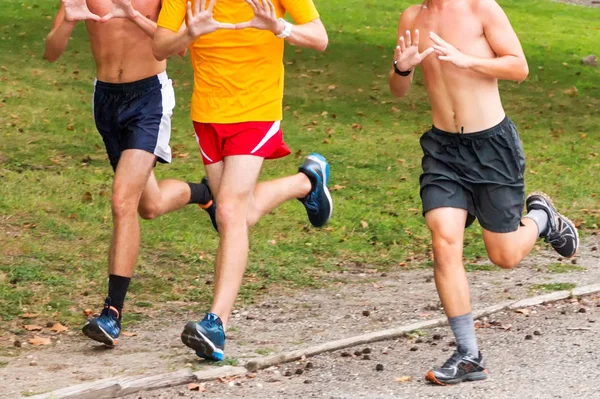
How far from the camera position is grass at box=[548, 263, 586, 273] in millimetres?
8836

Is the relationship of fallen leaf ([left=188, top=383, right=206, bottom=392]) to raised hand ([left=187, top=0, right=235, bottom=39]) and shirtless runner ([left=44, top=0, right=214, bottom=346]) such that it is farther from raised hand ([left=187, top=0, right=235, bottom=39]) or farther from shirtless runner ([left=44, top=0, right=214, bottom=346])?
raised hand ([left=187, top=0, right=235, bottom=39])

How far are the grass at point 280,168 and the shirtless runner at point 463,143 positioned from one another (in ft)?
7.83

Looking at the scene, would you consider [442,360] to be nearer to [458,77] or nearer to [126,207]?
[458,77]

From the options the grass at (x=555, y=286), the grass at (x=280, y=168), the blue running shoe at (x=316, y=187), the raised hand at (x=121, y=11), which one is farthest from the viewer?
the grass at (x=280, y=168)

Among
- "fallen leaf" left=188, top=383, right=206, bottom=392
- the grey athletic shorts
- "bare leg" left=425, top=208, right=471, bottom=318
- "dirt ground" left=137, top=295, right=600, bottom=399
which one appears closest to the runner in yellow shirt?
"fallen leaf" left=188, top=383, right=206, bottom=392

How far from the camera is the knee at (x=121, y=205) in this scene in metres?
6.80

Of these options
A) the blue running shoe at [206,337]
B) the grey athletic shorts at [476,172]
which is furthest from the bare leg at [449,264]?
the blue running shoe at [206,337]

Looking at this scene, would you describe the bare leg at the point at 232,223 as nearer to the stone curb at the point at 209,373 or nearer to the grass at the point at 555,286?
the stone curb at the point at 209,373

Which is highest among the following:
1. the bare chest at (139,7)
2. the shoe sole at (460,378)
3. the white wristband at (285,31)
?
the white wristband at (285,31)

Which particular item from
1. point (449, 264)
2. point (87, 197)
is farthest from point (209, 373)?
point (87, 197)

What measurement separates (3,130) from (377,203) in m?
5.70

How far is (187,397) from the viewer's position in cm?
567

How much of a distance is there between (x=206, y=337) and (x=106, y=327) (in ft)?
2.66

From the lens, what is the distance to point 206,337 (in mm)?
6039
